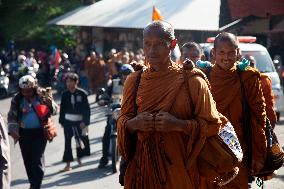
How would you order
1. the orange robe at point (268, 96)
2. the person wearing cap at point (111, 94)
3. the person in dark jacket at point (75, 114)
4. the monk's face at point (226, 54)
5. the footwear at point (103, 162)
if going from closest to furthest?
the monk's face at point (226, 54) → the orange robe at point (268, 96) → the person wearing cap at point (111, 94) → the footwear at point (103, 162) → the person in dark jacket at point (75, 114)

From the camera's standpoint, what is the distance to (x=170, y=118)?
4.07 m

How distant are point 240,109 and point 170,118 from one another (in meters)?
1.83

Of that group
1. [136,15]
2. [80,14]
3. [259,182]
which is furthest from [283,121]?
[259,182]

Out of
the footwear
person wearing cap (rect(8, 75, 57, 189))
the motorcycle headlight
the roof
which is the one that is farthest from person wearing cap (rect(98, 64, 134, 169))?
the roof

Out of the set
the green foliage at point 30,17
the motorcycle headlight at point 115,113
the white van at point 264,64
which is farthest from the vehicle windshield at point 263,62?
the green foliage at point 30,17

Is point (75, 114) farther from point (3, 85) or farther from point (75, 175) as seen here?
point (3, 85)

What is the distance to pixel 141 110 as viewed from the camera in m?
4.28

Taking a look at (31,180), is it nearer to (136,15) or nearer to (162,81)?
(162,81)

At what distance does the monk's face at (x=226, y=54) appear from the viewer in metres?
5.88

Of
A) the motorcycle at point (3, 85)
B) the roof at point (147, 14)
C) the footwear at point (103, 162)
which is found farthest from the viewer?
the motorcycle at point (3, 85)

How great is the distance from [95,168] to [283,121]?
6.32 meters

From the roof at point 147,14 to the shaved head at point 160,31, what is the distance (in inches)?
321

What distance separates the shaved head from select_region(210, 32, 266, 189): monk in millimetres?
1630

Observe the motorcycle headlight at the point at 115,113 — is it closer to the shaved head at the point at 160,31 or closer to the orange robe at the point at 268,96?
the orange robe at the point at 268,96
